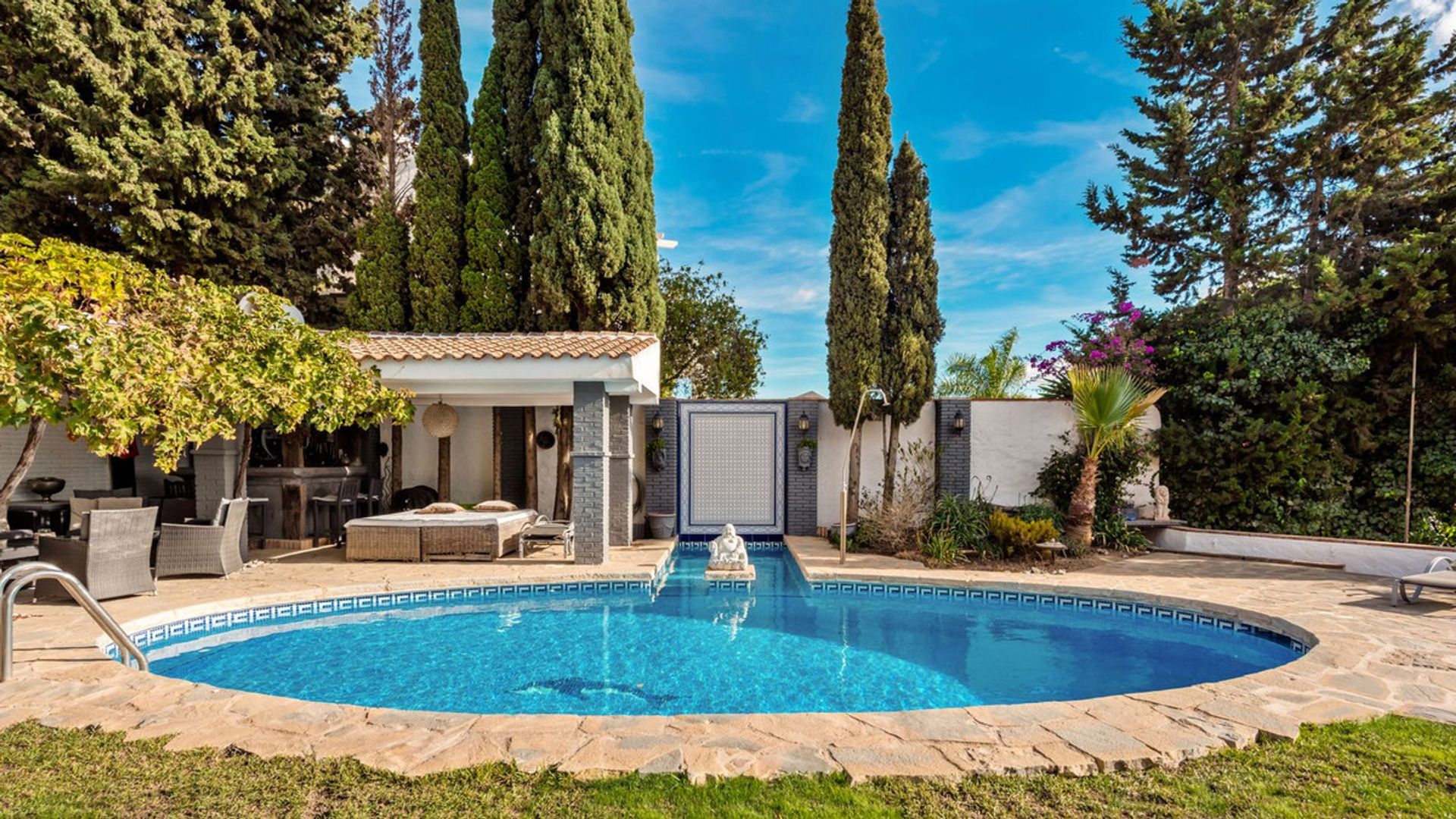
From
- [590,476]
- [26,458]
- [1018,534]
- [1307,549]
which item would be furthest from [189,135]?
[1307,549]

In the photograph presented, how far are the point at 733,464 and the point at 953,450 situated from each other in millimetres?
4097

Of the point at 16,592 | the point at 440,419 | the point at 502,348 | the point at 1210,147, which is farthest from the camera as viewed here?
the point at 1210,147

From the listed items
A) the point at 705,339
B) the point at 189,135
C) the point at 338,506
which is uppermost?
the point at 189,135

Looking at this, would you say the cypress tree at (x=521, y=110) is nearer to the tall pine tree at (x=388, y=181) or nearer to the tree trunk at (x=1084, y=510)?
the tall pine tree at (x=388, y=181)

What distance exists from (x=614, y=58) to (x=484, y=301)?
4.97m

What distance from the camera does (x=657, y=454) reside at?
12602 millimetres

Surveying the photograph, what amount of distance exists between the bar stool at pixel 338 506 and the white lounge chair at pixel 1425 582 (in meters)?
13.5

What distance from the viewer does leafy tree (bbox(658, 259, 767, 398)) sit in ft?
57.9

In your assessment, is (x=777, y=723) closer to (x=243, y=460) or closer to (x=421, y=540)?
(x=421, y=540)

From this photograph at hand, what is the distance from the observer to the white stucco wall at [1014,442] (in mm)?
12156

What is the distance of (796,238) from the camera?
18938 mm

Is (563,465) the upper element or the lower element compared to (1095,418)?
lower

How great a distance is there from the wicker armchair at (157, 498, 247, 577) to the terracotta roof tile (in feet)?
7.86

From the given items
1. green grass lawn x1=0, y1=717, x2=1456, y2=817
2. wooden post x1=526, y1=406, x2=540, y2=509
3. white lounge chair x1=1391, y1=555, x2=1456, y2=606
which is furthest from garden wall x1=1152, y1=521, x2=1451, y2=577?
wooden post x1=526, y1=406, x2=540, y2=509
